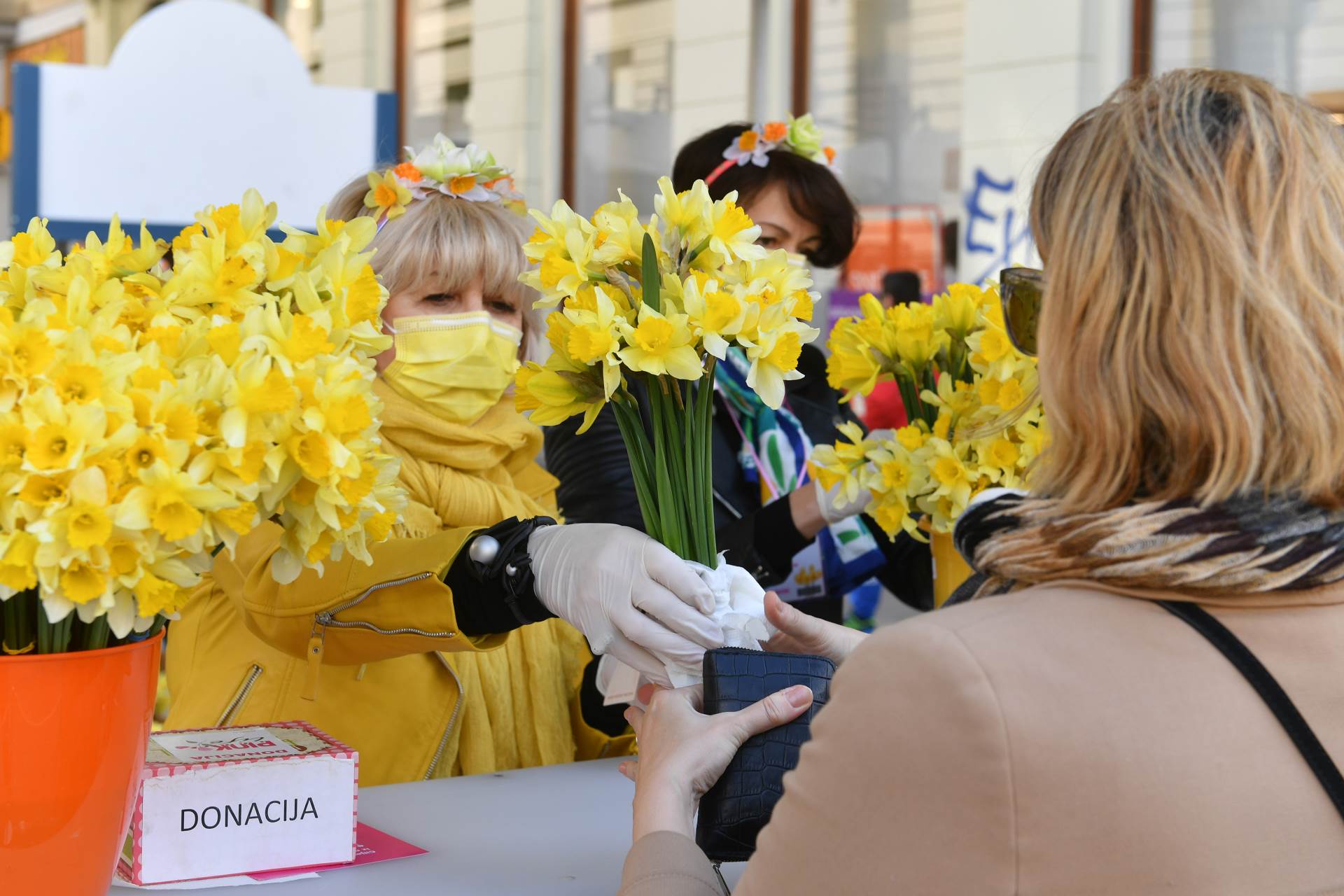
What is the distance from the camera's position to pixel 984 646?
855 mm

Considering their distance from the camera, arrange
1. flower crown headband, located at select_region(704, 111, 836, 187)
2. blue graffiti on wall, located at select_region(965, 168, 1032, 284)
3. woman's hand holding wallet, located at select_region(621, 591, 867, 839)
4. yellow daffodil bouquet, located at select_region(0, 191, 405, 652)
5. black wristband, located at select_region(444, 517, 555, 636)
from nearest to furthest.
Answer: yellow daffodil bouquet, located at select_region(0, 191, 405, 652) → woman's hand holding wallet, located at select_region(621, 591, 867, 839) → black wristband, located at select_region(444, 517, 555, 636) → flower crown headband, located at select_region(704, 111, 836, 187) → blue graffiti on wall, located at select_region(965, 168, 1032, 284)

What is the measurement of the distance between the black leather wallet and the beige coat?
0.31m

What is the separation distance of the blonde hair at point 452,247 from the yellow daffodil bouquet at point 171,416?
0.68 metres

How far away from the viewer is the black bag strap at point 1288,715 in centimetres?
87

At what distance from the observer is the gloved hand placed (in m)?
1.39

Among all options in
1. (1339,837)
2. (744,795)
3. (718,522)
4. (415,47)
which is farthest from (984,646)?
(415,47)

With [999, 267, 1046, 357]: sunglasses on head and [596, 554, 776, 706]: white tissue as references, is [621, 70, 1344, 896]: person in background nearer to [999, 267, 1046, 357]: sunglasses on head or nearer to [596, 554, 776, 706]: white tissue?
[999, 267, 1046, 357]: sunglasses on head

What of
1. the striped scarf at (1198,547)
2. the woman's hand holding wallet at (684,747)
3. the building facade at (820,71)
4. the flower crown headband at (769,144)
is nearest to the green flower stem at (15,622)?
the woman's hand holding wallet at (684,747)

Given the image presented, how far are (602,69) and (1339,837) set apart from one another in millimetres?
6863

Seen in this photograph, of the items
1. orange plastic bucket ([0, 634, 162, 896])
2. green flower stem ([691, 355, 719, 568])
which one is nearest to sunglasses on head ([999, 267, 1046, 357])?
green flower stem ([691, 355, 719, 568])

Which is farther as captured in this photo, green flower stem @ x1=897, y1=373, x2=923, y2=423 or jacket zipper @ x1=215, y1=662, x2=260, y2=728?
green flower stem @ x1=897, y1=373, x2=923, y2=423

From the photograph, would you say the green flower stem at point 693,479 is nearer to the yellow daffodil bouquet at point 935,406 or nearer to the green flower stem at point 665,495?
the green flower stem at point 665,495

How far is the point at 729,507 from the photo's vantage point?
2434 mm

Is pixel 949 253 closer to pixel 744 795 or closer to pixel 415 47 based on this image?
pixel 415 47
